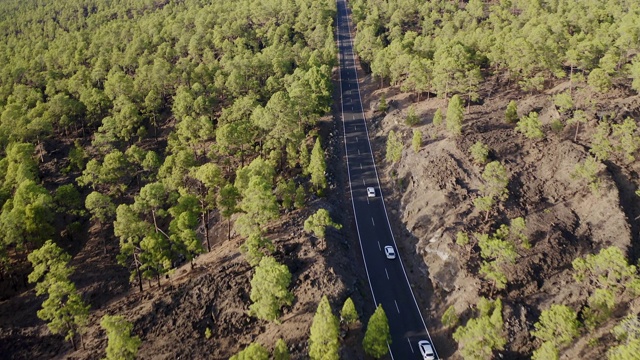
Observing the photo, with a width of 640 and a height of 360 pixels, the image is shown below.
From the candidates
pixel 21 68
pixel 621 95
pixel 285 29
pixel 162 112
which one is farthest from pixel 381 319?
pixel 21 68

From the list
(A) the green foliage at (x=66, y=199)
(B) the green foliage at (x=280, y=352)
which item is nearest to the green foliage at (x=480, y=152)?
(B) the green foliage at (x=280, y=352)

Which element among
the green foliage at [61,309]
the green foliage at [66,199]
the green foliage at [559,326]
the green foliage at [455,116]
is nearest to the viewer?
the green foliage at [559,326]

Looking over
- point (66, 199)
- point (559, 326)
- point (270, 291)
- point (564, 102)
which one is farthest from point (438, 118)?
A: point (66, 199)

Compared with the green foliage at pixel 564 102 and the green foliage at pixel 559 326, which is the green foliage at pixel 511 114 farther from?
the green foliage at pixel 559 326

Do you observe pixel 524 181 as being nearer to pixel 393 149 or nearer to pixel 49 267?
pixel 393 149

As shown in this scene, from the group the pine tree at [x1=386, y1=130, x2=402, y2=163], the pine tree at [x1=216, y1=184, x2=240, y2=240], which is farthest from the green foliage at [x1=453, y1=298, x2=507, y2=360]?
the pine tree at [x1=386, y1=130, x2=402, y2=163]

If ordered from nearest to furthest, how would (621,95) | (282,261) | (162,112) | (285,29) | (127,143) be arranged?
1. (282,261)
2. (621,95)
3. (127,143)
4. (162,112)
5. (285,29)

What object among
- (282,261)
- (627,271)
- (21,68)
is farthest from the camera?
(21,68)

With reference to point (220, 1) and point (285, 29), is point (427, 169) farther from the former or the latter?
point (220, 1)
